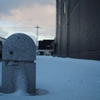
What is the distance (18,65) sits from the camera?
4746 millimetres

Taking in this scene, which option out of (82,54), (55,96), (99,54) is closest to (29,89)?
(55,96)

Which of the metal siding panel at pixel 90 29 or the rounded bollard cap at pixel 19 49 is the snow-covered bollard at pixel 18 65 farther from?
the metal siding panel at pixel 90 29

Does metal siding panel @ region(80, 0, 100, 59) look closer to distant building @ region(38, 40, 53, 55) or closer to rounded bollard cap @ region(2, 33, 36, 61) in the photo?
rounded bollard cap @ region(2, 33, 36, 61)

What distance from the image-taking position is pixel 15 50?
476cm

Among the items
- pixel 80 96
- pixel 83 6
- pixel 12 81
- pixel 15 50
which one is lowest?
pixel 80 96

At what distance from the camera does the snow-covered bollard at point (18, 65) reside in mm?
4684

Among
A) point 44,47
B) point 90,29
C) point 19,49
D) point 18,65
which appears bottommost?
point 18,65

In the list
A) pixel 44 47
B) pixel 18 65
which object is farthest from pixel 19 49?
pixel 44 47

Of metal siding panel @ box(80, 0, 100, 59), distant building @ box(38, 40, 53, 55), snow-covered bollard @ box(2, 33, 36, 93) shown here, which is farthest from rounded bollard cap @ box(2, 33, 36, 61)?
distant building @ box(38, 40, 53, 55)

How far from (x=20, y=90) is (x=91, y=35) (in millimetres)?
19538

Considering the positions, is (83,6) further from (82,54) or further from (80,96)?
(80,96)

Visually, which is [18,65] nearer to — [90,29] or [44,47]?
[90,29]

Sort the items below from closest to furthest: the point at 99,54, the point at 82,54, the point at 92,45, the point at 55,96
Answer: the point at 55,96 < the point at 99,54 < the point at 92,45 < the point at 82,54

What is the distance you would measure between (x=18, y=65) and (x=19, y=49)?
35 centimetres
